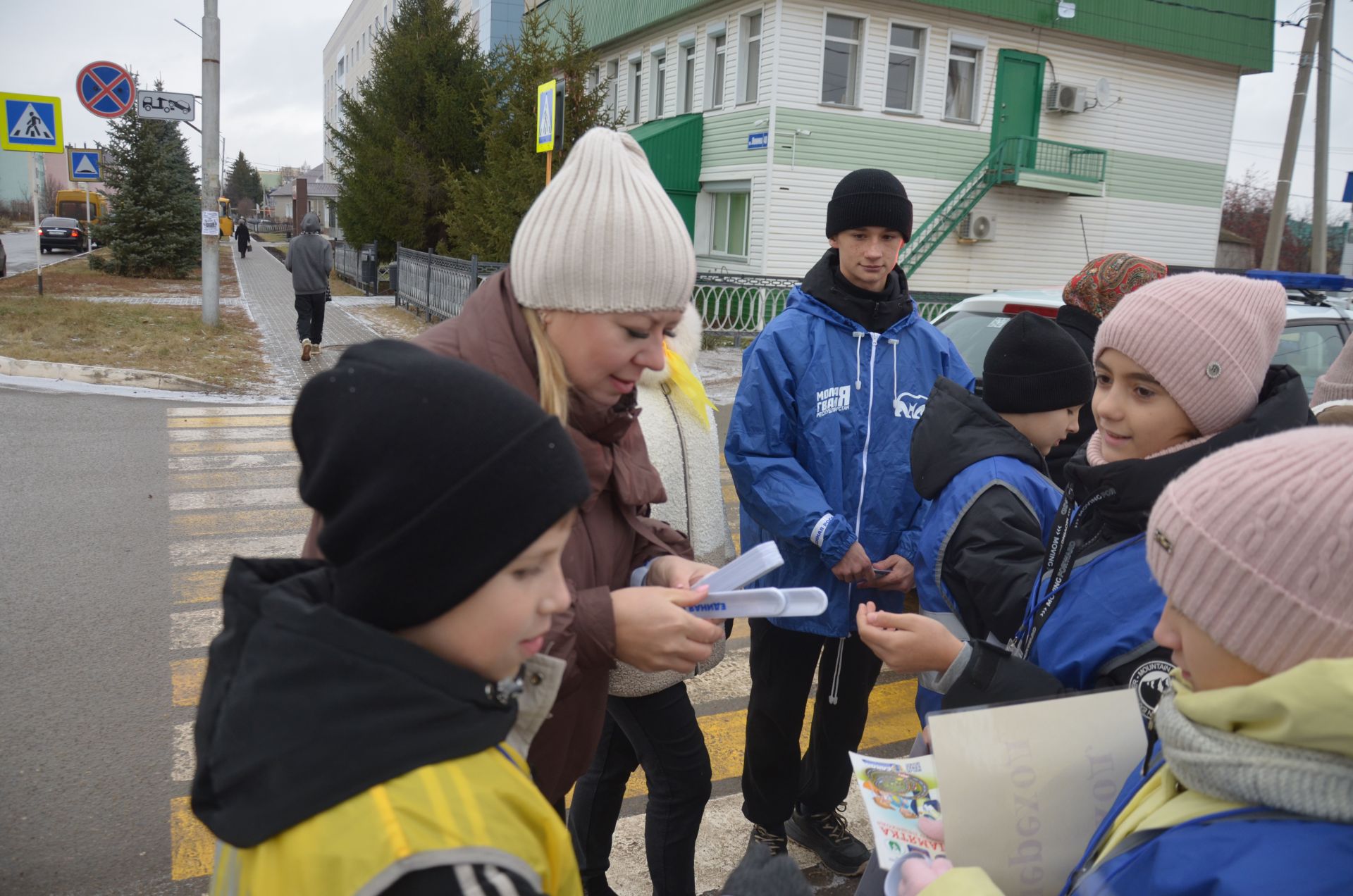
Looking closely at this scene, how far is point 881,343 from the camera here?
307cm

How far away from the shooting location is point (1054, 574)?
2.01 m

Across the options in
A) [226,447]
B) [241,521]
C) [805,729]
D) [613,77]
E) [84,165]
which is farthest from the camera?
[613,77]

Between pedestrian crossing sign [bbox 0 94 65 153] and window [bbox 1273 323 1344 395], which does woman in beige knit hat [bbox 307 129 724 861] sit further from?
pedestrian crossing sign [bbox 0 94 65 153]

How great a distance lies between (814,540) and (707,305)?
53.6ft

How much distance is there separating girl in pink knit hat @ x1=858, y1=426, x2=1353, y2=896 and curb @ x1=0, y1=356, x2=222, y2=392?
451 inches

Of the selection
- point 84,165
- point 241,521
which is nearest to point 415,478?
point 241,521

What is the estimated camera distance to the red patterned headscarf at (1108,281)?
3.51 metres

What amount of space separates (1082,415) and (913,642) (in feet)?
6.11

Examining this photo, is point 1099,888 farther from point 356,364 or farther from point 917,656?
point 356,364

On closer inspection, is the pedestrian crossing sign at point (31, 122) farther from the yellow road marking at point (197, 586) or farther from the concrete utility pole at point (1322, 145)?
the concrete utility pole at point (1322, 145)

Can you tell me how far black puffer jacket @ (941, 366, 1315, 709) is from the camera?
70.5 inches

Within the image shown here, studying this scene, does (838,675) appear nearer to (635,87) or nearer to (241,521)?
(241,521)

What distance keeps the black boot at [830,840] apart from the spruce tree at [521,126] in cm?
1421

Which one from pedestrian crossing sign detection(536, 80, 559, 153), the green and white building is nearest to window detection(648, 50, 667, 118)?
the green and white building
